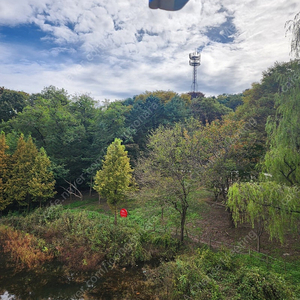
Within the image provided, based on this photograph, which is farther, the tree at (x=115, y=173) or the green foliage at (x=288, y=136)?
the tree at (x=115, y=173)

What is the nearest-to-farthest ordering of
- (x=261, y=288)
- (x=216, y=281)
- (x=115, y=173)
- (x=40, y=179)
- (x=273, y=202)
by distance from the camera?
1. (x=261, y=288)
2. (x=216, y=281)
3. (x=273, y=202)
4. (x=115, y=173)
5. (x=40, y=179)

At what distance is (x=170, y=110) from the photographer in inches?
1110

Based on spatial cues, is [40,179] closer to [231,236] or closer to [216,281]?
[231,236]

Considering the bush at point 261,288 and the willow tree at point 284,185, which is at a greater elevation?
the willow tree at point 284,185

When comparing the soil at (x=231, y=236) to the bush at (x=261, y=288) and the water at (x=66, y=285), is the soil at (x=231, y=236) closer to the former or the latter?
the bush at (x=261, y=288)

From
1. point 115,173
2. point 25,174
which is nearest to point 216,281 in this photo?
point 115,173

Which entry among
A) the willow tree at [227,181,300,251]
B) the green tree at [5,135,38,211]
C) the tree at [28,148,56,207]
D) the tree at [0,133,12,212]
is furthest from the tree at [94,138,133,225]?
the willow tree at [227,181,300,251]

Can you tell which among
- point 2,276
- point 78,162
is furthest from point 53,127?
point 2,276

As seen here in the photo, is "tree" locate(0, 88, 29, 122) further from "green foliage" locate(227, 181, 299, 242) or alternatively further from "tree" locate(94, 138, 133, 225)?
"green foliage" locate(227, 181, 299, 242)

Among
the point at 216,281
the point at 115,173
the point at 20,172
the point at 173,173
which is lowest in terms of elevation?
the point at 216,281

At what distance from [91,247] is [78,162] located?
13706 mm

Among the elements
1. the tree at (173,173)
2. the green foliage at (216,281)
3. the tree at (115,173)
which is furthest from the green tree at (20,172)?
the green foliage at (216,281)

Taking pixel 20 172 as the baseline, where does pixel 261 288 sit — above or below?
below

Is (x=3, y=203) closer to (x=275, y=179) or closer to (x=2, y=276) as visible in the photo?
(x=2, y=276)
